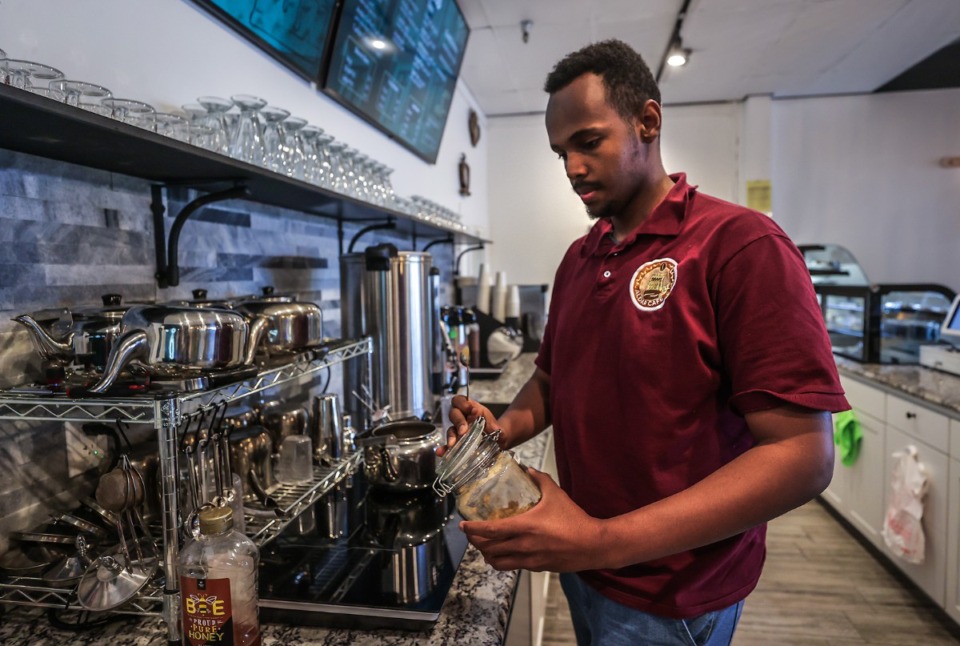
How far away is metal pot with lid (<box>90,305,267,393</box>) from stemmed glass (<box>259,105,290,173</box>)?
1.62ft

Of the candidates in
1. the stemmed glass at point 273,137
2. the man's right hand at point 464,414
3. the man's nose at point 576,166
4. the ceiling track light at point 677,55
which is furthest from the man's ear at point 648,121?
the ceiling track light at point 677,55

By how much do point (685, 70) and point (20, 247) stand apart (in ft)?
13.4

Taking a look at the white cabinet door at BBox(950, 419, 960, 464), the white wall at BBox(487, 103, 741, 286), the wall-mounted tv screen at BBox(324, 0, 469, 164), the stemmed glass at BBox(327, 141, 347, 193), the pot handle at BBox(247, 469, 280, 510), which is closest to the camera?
the pot handle at BBox(247, 469, 280, 510)

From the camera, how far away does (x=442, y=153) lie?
367 cm

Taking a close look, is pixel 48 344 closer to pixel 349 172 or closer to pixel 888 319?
pixel 349 172

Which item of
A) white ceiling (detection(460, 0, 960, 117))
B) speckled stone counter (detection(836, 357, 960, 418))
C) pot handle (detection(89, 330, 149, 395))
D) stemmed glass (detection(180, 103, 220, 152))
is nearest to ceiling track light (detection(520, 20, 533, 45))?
white ceiling (detection(460, 0, 960, 117))

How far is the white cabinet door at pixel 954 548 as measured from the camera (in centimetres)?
223

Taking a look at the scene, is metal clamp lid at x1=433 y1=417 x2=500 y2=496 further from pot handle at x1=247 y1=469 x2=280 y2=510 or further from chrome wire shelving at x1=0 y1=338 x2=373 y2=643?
pot handle at x1=247 y1=469 x2=280 y2=510

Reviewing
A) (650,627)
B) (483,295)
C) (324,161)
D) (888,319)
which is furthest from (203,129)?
(888,319)

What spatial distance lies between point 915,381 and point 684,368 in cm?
253

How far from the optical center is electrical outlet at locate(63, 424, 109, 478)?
3.27 ft

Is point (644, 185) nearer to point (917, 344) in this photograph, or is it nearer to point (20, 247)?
point (20, 247)

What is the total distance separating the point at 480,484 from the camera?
0.69 m

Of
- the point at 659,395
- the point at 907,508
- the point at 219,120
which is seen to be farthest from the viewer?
the point at 907,508
